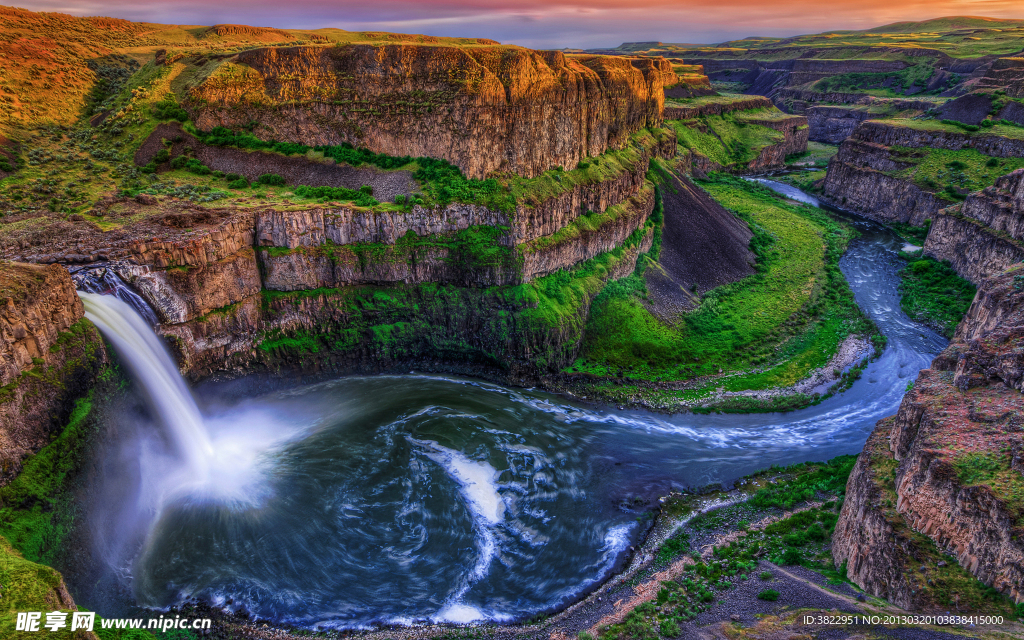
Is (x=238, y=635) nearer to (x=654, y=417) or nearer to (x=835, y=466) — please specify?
(x=654, y=417)

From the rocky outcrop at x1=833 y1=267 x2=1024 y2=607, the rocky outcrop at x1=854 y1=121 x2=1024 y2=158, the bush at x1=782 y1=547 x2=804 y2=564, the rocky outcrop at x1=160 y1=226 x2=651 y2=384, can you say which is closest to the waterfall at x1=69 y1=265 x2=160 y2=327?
the rocky outcrop at x1=160 y1=226 x2=651 y2=384

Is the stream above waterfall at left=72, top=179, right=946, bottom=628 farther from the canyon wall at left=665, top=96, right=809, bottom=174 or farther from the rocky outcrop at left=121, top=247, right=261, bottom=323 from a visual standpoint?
the canyon wall at left=665, top=96, right=809, bottom=174

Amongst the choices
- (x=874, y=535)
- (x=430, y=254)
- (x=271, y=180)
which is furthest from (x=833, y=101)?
(x=874, y=535)

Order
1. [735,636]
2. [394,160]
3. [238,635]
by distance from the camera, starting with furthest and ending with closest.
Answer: [394,160] < [238,635] < [735,636]

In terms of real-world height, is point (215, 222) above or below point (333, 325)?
above

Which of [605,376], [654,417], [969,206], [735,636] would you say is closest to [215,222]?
[605,376]

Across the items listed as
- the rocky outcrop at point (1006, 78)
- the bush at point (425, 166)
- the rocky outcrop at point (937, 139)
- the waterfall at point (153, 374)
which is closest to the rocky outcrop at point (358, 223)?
the bush at point (425, 166)
